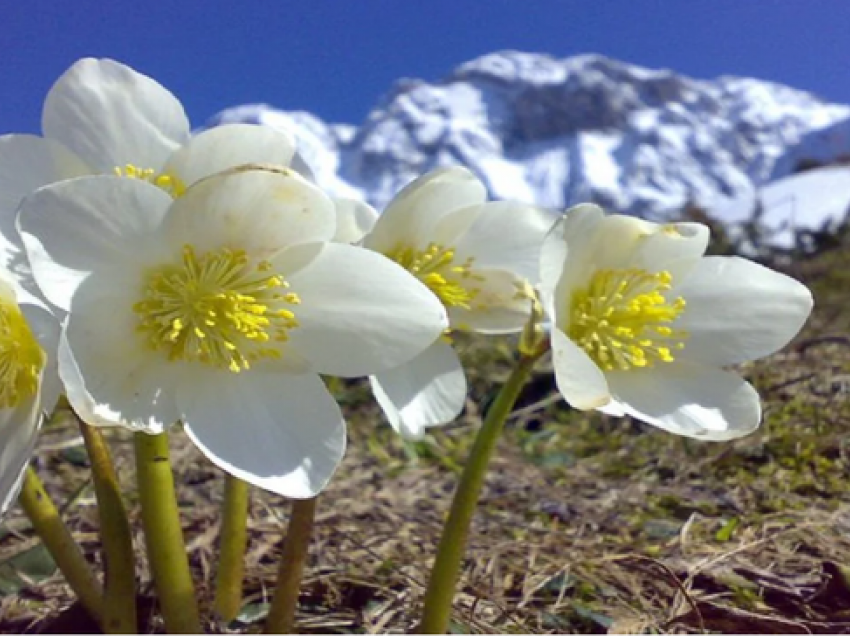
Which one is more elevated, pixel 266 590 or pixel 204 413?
pixel 204 413

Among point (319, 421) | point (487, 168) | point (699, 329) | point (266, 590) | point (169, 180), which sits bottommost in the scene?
point (266, 590)

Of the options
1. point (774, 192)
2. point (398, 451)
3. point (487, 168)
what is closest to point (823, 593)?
point (398, 451)

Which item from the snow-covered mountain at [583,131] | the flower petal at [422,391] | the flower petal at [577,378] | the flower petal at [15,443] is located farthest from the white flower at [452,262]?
the snow-covered mountain at [583,131]

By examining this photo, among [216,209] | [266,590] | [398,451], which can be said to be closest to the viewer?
[216,209]

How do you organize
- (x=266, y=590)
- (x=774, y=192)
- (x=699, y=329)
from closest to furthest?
(x=699, y=329) < (x=266, y=590) < (x=774, y=192)

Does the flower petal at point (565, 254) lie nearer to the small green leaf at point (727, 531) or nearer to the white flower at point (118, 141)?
the white flower at point (118, 141)

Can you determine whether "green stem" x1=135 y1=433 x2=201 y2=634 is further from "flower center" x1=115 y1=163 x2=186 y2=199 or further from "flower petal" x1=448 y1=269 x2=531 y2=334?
"flower petal" x1=448 y1=269 x2=531 y2=334

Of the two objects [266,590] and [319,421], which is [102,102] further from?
[266,590]
